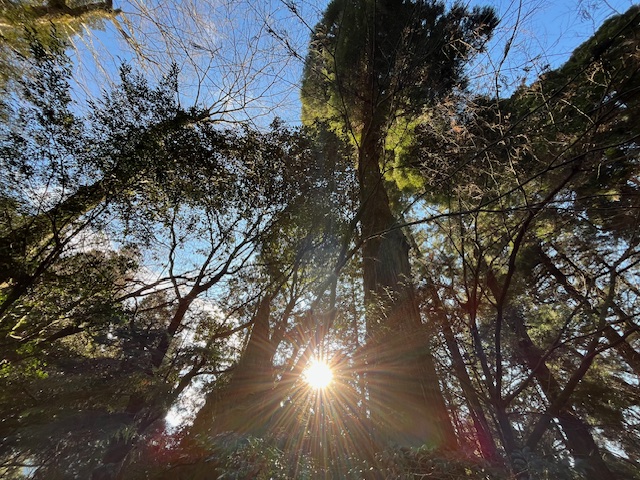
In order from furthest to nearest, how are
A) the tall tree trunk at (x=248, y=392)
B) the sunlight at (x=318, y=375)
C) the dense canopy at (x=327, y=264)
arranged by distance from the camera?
1. the sunlight at (x=318, y=375)
2. the tall tree trunk at (x=248, y=392)
3. the dense canopy at (x=327, y=264)

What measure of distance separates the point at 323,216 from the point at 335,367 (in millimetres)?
2877

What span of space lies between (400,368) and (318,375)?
1329mm

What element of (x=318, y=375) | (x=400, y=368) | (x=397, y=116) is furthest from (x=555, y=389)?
(x=397, y=116)

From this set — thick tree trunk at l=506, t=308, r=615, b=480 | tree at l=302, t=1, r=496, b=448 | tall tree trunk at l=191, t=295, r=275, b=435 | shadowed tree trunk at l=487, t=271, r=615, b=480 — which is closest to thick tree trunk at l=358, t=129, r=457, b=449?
tree at l=302, t=1, r=496, b=448

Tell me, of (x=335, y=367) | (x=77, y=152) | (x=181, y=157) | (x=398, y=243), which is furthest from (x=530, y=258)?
(x=77, y=152)

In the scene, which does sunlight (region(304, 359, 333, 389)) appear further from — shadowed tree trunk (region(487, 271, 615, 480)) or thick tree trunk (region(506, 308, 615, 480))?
thick tree trunk (region(506, 308, 615, 480))

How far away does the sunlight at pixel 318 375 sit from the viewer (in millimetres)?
3770

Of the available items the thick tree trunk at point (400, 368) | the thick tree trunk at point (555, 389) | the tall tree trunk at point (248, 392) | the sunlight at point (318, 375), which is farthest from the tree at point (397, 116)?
the thick tree trunk at point (555, 389)

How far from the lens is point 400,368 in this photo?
10.4 feet

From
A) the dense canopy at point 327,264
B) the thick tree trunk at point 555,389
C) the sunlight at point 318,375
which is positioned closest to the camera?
the dense canopy at point 327,264

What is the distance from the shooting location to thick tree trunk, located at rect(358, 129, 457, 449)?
110 inches

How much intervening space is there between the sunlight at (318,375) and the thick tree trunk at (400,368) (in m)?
0.80

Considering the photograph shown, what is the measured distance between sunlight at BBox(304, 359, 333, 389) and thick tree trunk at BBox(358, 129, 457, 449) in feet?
2.62

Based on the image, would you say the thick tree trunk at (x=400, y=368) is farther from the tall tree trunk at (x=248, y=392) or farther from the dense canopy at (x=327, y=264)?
the tall tree trunk at (x=248, y=392)
